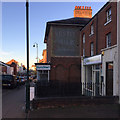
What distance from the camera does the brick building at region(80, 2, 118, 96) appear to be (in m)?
9.66

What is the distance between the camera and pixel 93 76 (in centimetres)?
1407

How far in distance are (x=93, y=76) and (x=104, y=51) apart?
157 inches

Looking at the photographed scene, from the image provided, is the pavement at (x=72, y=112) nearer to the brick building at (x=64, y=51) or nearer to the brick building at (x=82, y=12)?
the brick building at (x=64, y=51)

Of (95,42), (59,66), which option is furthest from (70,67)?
(95,42)

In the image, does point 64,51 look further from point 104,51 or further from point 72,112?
point 72,112

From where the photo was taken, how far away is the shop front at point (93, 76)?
37.1 ft

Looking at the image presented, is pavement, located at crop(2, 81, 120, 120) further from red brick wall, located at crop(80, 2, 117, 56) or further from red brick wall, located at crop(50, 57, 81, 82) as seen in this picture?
Result: red brick wall, located at crop(50, 57, 81, 82)

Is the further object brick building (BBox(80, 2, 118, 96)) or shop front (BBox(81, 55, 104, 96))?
shop front (BBox(81, 55, 104, 96))

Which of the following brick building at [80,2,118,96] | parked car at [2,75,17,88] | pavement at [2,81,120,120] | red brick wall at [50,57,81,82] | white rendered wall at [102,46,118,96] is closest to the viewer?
pavement at [2,81,120,120]

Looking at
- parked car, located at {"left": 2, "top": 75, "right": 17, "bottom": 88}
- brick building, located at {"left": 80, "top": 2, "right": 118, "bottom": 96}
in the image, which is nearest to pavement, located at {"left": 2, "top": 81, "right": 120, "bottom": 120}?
brick building, located at {"left": 80, "top": 2, "right": 118, "bottom": 96}

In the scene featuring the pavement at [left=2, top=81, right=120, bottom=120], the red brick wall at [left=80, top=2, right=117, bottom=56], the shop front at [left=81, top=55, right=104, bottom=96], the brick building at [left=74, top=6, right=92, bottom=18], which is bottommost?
the pavement at [left=2, top=81, right=120, bottom=120]

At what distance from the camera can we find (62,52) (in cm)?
2125

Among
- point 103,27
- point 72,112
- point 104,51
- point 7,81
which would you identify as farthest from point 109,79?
point 7,81

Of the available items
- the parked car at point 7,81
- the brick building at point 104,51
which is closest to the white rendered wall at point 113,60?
the brick building at point 104,51
